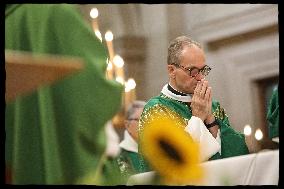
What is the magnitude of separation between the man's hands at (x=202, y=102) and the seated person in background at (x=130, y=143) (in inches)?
13.4

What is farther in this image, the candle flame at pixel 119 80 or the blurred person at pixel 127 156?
the candle flame at pixel 119 80

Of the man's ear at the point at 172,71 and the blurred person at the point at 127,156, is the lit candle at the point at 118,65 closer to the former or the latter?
the blurred person at the point at 127,156

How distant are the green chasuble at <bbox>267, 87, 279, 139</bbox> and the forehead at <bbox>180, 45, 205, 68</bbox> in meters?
0.52

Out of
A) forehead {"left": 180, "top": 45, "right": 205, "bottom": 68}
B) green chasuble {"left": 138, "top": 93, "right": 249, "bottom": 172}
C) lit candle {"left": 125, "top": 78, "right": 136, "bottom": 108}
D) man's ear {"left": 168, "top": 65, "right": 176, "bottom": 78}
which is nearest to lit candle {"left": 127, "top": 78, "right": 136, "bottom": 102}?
lit candle {"left": 125, "top": 78, "right": 136, "bottom": 108}

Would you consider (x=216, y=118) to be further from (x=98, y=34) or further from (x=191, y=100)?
(x=98, y=34)

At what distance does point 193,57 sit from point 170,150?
0.65 metres

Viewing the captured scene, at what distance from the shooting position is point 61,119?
170 inches

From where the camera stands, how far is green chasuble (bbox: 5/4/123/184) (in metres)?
4.25

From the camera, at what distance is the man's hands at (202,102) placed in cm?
441

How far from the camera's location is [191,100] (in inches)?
174

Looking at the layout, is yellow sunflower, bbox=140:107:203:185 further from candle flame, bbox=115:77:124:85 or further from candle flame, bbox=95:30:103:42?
candle flame, bbox=95:30:103:42

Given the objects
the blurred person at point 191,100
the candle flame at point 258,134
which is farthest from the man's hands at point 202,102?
the candle flame at point 258,134
